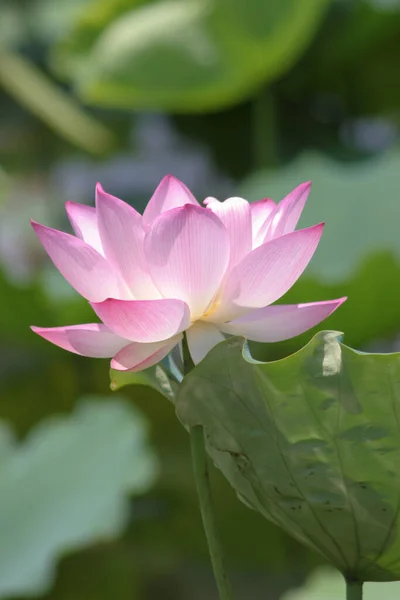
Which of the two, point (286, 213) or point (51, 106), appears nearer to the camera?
point (286, 213)

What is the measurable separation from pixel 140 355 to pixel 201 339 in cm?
2

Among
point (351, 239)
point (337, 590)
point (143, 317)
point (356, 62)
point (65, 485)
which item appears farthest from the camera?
point (356, 62)

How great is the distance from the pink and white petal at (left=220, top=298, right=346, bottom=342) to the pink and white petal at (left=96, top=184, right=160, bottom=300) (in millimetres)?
37

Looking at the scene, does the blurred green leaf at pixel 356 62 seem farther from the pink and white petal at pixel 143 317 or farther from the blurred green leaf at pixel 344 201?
the pink and white petal at pixel 143 317

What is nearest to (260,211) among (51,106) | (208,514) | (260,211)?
(260,211)

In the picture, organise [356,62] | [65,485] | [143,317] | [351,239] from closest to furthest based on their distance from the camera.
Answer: [143,317] < [65,485] < [351,239] < [356,62]

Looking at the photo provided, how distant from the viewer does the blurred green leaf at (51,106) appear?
5.30 ft

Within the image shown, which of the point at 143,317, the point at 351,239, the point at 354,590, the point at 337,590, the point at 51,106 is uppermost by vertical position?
the point at 51,106

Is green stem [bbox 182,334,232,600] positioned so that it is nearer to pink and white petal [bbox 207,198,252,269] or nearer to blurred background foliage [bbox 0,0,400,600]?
pink and white petal [bbox 207,198,252,269]

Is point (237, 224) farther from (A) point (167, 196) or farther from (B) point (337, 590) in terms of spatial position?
(B) point (337, 590)

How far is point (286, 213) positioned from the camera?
1.00 feet

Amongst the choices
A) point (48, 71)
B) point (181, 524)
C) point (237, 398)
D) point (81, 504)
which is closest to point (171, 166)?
point (48, 71)

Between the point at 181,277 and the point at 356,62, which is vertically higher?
the point at 356,62

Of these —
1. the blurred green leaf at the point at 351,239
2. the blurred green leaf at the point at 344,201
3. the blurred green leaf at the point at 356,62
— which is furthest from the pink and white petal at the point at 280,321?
the blurred green leaf at the point at 356,62
